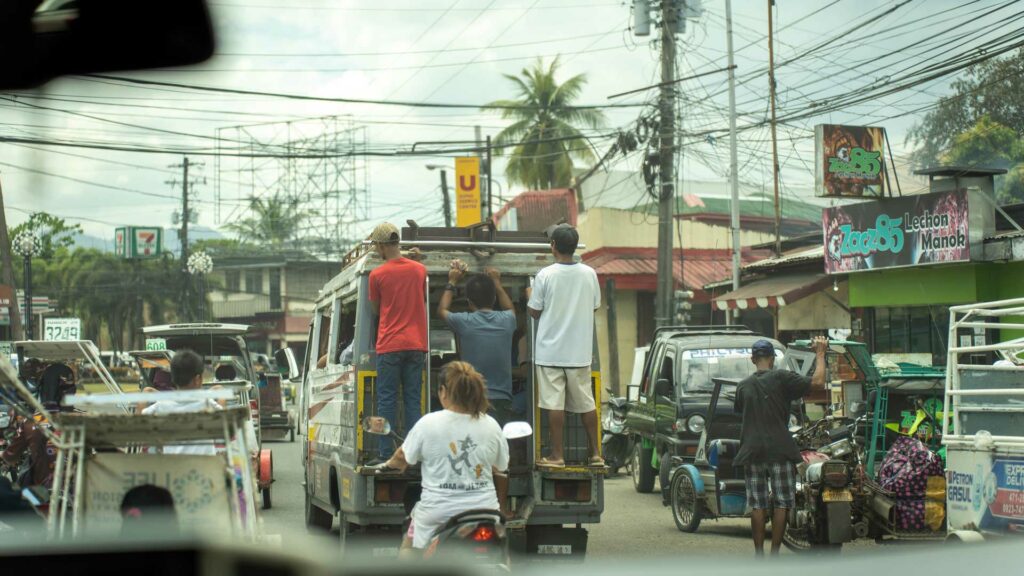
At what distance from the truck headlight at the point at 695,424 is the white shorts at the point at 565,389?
17.5ft

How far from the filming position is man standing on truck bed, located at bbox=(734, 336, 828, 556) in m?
9.10

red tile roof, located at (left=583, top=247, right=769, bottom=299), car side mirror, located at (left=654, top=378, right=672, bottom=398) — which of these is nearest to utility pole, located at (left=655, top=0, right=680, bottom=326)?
red tile roof, located at (left=583, top=247, right=769, bottom=299)

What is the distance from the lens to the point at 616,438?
17781 millimetres

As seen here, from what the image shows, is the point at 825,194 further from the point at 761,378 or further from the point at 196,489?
the point at 196,489

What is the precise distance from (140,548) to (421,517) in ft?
15.4

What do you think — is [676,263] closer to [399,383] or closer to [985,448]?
[985,448]

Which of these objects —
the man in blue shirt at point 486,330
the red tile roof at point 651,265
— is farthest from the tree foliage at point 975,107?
the man in blue shirt at point 486,330

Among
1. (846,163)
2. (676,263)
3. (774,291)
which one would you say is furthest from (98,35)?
(676,263)

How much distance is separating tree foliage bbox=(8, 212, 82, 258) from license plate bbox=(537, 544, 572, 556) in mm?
19797

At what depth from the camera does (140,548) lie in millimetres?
1290

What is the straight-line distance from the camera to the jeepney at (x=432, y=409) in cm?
818

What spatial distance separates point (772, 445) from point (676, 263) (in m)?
26.4

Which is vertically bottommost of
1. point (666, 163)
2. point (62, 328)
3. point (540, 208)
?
point (62, 328)

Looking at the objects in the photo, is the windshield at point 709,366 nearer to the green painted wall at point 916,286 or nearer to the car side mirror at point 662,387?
the car side mirror at point 662,387
